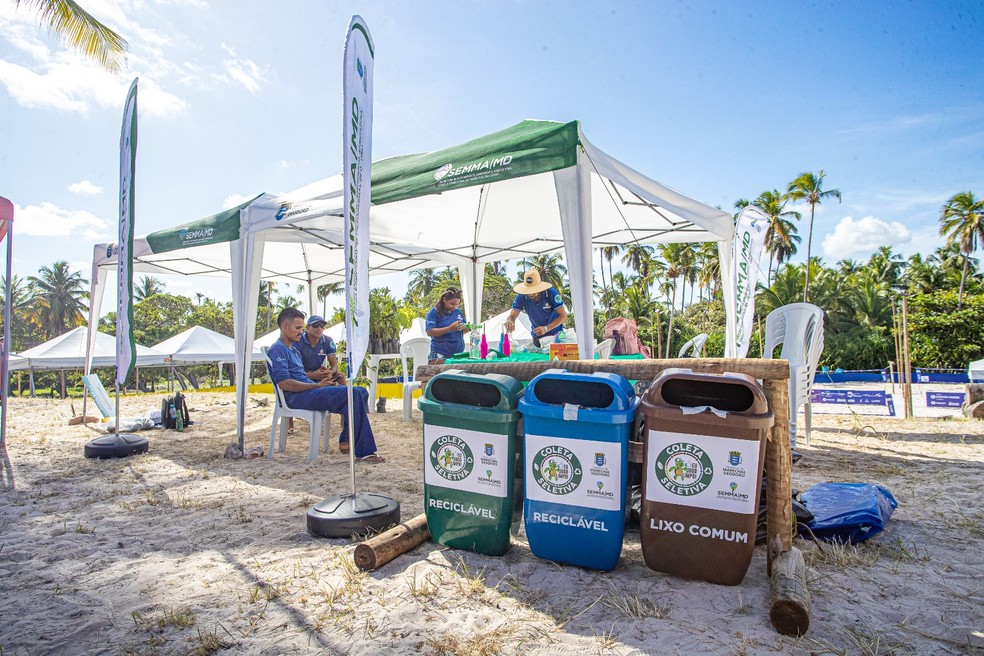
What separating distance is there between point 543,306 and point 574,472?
3.50 m

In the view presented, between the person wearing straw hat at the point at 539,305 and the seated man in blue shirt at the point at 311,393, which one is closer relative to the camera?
the seated man in blue shirt at the point at 311,393

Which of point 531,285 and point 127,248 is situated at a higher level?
point 127,248

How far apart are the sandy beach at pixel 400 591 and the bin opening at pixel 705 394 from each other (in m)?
0.79

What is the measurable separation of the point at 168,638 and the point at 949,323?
2779 centimetres

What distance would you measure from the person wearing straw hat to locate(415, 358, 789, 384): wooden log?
7.80ft

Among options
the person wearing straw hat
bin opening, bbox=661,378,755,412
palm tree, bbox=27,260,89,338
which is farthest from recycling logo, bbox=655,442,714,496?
palm tree, bbox=27,260,89,338

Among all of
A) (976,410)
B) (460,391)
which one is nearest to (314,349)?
(460,391)

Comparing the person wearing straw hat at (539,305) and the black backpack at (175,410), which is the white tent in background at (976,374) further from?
the black backpack at (175,410)

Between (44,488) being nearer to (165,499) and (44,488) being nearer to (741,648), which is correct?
(165,499)

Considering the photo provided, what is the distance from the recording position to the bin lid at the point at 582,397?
7.67 ft

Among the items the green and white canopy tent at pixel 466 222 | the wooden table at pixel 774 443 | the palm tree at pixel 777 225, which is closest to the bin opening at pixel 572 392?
the wooden table at pixel 774 443

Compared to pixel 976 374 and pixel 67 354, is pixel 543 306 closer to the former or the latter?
pixel 976 374

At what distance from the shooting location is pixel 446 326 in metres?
6.28

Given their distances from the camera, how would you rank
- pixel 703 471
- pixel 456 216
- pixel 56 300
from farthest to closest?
pixel 56 300 < pixel 456 216 < pixel 703 471
